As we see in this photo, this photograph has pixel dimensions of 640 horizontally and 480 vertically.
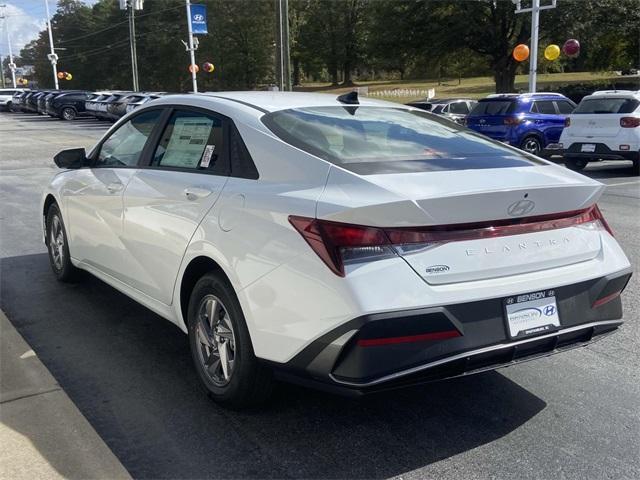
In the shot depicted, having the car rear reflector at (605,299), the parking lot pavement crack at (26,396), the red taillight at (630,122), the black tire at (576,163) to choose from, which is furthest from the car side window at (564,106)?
the parking lot pavement crack at (26,396)

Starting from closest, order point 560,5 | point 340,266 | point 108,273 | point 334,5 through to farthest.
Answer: point 340,266, point 108,273, point 560,5, point 334,5

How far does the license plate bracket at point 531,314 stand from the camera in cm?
296

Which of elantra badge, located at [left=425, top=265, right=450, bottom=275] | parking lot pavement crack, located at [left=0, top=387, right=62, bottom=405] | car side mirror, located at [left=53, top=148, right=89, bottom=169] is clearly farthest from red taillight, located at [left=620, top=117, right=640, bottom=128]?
parking lot pavement crack, located at [left=0, top=387, right=62, bottom=405]

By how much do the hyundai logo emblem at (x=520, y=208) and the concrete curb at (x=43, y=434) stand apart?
2.10 metres

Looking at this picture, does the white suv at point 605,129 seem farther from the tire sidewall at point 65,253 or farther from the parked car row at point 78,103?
the parked car row at point 78,103

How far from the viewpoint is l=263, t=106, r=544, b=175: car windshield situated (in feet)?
10.7

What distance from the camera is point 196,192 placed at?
365 centimetres

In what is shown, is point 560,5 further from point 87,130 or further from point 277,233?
point 277,233

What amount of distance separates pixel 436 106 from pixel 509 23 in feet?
60.9

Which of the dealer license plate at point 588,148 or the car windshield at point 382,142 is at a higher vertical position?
the car windshield at point 382,142

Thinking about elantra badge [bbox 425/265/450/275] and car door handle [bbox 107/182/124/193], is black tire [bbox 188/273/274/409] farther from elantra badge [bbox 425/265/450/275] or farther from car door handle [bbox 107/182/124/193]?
car door handle [bbox 107/182/124/193]

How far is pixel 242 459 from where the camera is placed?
10.0 ft

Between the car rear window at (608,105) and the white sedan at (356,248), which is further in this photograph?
the car rear window at (608,105)

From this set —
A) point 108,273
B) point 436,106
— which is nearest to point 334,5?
point 436,106
